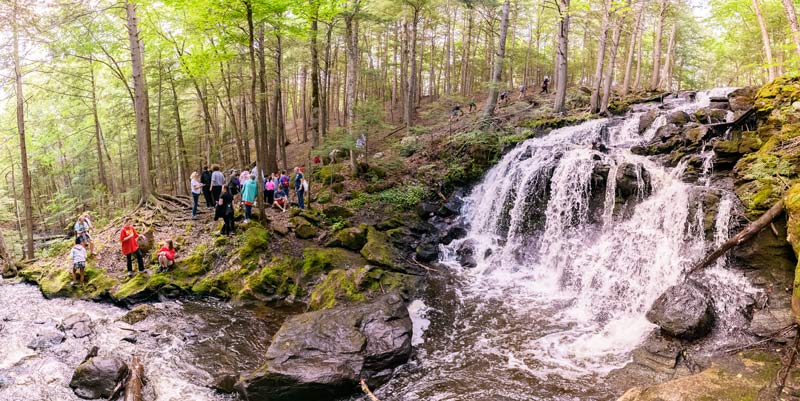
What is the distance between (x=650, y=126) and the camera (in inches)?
561

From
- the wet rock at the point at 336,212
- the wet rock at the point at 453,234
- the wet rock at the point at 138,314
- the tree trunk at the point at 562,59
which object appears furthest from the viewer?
the tree trunk at the point at 562,59

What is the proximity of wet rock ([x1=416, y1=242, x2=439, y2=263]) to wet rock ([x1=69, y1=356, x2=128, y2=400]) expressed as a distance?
26.0 feet

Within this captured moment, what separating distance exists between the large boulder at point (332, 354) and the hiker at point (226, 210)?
17.3ft

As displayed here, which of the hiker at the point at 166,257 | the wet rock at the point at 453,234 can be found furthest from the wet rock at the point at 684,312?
the hiker at the point at 166,257

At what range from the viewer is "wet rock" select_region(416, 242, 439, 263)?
41.2 ft

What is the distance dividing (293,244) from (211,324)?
11.5ft

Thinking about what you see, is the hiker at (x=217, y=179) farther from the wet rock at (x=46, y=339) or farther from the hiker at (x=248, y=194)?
the wet rock at (x=46, y=339)

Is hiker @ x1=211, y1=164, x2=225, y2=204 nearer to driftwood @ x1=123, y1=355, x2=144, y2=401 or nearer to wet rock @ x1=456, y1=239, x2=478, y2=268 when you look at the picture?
driftwood @ x1=123, y1=355, x2=144, y2=401

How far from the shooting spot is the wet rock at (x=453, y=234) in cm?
1365

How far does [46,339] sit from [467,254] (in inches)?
409

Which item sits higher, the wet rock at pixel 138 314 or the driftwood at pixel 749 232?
the driftwood at pixel 749 232

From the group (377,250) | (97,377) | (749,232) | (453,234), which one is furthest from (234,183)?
(749,232)

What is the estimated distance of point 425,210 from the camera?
1477 cm

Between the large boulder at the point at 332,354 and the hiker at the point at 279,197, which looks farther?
the hiker at the point at 279,197
